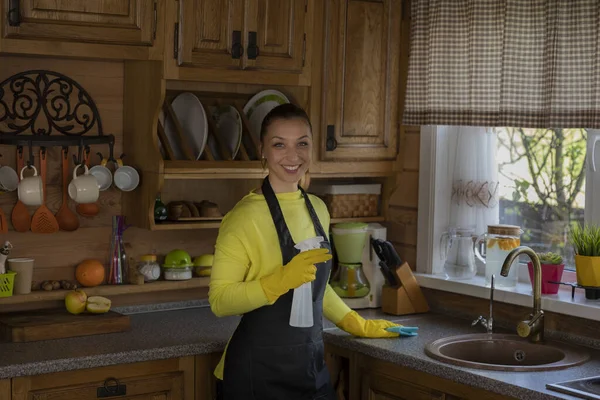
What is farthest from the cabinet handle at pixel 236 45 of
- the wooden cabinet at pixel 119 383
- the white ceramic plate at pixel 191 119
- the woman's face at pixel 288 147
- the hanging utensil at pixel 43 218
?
the wooden cabinet at pixel 119 383

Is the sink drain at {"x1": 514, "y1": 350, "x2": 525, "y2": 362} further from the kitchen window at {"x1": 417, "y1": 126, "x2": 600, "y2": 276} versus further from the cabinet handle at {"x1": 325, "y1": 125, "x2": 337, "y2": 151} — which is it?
the cabinet handle at {"x1": 325, "y1": 125, "x2": 337, "y2": 151}

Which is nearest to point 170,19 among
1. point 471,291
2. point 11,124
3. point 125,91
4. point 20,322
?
point 125,91

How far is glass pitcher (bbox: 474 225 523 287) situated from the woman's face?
912 millimetres

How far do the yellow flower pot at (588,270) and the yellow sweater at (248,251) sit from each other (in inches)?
35.4

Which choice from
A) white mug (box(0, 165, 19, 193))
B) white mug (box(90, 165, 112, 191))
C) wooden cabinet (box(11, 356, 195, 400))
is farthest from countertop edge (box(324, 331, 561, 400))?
white mug (box(0, 165, 19, 193))

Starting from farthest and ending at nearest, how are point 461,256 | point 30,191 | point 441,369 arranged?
point 461,256 → point 30,191 → point 441,369

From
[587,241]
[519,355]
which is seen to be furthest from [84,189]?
[587,241]

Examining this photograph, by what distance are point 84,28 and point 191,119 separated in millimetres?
597

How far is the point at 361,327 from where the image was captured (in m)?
3.11

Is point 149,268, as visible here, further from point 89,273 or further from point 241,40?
point 241,40

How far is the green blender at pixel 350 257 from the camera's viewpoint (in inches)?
141

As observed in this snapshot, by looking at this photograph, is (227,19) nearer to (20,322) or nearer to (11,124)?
(11,124)

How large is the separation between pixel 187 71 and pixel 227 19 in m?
0.23

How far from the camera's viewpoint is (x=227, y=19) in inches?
129
